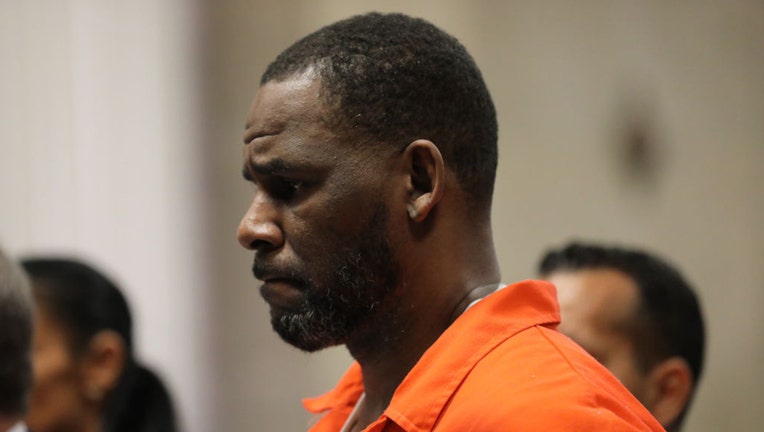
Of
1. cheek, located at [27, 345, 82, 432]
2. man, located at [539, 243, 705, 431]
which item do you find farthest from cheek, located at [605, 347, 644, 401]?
cheek, located at [27, 345, 82, 432]

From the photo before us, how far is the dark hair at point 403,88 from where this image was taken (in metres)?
2.05

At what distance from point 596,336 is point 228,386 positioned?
138 inches

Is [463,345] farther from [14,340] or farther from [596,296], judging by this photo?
[596,296]

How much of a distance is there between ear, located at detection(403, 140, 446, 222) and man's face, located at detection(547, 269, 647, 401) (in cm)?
102

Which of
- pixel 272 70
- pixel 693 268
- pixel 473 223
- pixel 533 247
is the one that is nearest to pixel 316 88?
pixel 272 70

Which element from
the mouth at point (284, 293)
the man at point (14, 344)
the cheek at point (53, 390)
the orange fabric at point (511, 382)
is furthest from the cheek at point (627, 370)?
the cheek at point (53, 390)

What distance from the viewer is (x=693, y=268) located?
19.2ft

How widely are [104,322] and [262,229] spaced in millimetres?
1875

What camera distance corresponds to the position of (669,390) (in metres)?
2.96

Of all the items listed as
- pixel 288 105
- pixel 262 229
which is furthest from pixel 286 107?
pixel 262 229

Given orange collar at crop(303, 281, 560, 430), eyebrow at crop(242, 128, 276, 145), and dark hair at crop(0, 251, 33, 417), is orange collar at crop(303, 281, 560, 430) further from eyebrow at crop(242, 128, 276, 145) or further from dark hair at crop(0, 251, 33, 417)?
dark hair at crop(0, 251, 33, 417)

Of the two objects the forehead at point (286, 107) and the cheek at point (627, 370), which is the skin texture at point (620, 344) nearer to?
the cheek at point (627, 370)

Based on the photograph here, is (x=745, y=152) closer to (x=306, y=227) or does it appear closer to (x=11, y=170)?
(x=11, y=170)

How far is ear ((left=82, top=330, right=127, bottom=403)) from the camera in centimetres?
366
